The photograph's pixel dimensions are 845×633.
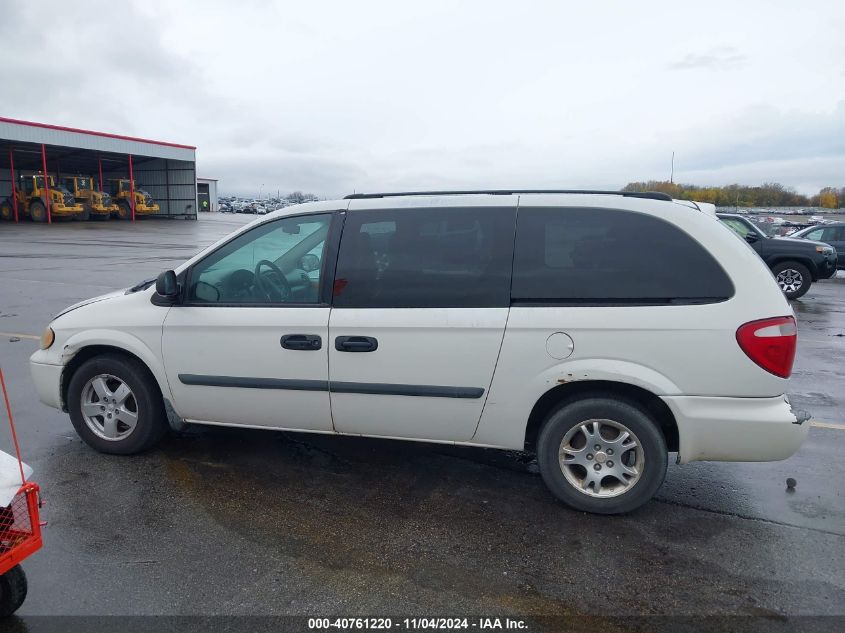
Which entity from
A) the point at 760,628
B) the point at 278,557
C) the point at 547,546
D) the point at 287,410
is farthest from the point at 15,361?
the point at 760,628

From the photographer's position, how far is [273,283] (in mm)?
4074

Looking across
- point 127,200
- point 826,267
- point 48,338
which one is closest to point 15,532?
point 48,338

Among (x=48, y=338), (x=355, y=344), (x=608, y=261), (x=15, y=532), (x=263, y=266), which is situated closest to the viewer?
(x=15, y=532)

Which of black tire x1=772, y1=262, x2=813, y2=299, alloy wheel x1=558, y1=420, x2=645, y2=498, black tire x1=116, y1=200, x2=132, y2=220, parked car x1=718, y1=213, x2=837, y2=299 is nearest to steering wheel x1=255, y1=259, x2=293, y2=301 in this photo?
alloy wheel x1=558, y1=420, x2=645, y2=498

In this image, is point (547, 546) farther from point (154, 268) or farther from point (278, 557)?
point (154, 268)

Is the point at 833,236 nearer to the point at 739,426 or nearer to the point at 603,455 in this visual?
the point at 739,426

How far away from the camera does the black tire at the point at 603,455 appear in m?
3.41

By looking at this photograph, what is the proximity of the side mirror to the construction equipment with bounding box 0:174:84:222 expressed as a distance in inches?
1461

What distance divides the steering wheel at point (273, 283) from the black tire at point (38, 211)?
37.8 m

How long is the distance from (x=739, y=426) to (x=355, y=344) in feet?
7.07

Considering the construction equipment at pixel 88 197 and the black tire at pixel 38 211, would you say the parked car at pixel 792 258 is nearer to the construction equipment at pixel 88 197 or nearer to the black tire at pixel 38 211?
the black tire at pixel 38 211

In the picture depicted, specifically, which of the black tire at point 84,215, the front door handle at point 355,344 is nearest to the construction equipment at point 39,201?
the black tire at point 84,215

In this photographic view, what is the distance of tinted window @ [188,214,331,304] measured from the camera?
3975 millimetres

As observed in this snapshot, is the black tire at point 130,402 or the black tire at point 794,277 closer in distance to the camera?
the black tire at point 130,402
